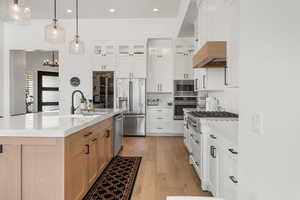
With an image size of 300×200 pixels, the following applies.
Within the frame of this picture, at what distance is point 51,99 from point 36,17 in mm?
4733

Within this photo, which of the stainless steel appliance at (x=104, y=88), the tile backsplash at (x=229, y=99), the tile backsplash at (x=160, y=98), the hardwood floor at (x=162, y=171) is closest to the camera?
the hardwood floor at (x=162, y=171)

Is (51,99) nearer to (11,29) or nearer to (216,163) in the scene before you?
(11,29)

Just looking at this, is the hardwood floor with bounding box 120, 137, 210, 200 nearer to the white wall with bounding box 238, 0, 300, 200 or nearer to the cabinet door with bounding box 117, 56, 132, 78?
the white wall with bounding box 238, 0, 300, 200

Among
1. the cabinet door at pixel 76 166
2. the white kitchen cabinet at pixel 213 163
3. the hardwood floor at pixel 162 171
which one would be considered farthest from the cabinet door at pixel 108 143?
the white kitchen cabinet at pixel 213 163

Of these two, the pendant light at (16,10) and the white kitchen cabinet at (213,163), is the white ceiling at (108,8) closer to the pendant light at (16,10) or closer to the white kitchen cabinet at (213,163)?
the pendant light at (16,10)

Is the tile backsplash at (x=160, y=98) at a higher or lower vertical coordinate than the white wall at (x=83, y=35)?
lower

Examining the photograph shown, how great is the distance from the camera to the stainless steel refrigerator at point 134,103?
281 inches

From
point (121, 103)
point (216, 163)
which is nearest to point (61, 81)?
point (121, 103)

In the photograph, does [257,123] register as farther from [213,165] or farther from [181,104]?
[181,104]

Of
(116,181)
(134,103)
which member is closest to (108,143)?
(116,181)

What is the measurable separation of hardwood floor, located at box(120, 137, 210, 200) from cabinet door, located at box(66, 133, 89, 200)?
0.64 meters

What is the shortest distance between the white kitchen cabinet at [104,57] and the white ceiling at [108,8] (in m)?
0.88

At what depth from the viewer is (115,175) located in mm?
3707

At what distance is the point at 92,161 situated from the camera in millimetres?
3121
